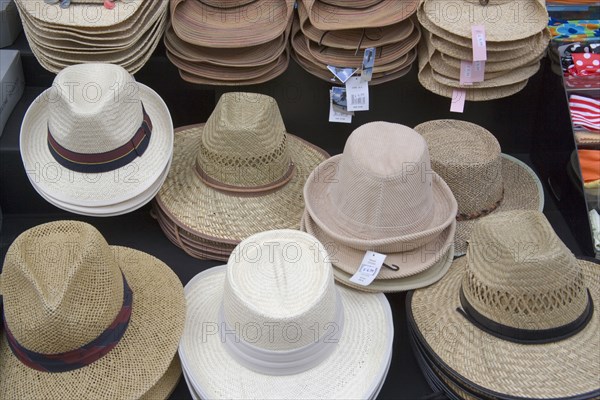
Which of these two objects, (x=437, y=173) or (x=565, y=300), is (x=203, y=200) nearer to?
(x=437, y=173)

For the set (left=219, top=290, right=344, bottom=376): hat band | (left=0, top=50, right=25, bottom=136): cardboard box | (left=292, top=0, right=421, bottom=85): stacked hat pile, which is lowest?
(left=219, top=290, right=344, bottom=376): hat band

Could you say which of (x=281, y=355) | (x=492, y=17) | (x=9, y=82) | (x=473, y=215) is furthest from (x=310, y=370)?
(x=9, y=82)

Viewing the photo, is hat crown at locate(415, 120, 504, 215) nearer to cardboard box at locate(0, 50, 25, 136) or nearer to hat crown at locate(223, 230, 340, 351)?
hat crown at locate(223, 230, 340, 351)

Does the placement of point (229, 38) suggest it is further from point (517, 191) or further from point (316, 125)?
point (517, 191)

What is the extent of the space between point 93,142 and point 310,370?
1125mm

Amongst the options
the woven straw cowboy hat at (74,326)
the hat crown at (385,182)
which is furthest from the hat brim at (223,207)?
the woven straw cowboy hat at (74,326)

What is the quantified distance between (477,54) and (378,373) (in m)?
1.45

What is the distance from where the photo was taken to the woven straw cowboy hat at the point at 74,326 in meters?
1.93

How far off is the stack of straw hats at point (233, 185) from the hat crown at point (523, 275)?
32.4 inches

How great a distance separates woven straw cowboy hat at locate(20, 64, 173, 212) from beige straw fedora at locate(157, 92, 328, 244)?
0.65ft

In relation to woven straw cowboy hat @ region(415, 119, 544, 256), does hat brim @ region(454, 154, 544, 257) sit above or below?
below

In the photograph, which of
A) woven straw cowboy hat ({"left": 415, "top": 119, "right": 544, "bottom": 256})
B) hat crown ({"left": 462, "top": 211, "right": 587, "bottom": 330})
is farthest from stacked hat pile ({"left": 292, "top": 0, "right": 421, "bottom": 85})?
hat crown ({"left": 462, "top": 211, "right": 587, "bottom": 330})

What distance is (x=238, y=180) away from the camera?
269cm

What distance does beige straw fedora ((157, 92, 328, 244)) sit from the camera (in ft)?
8.57
